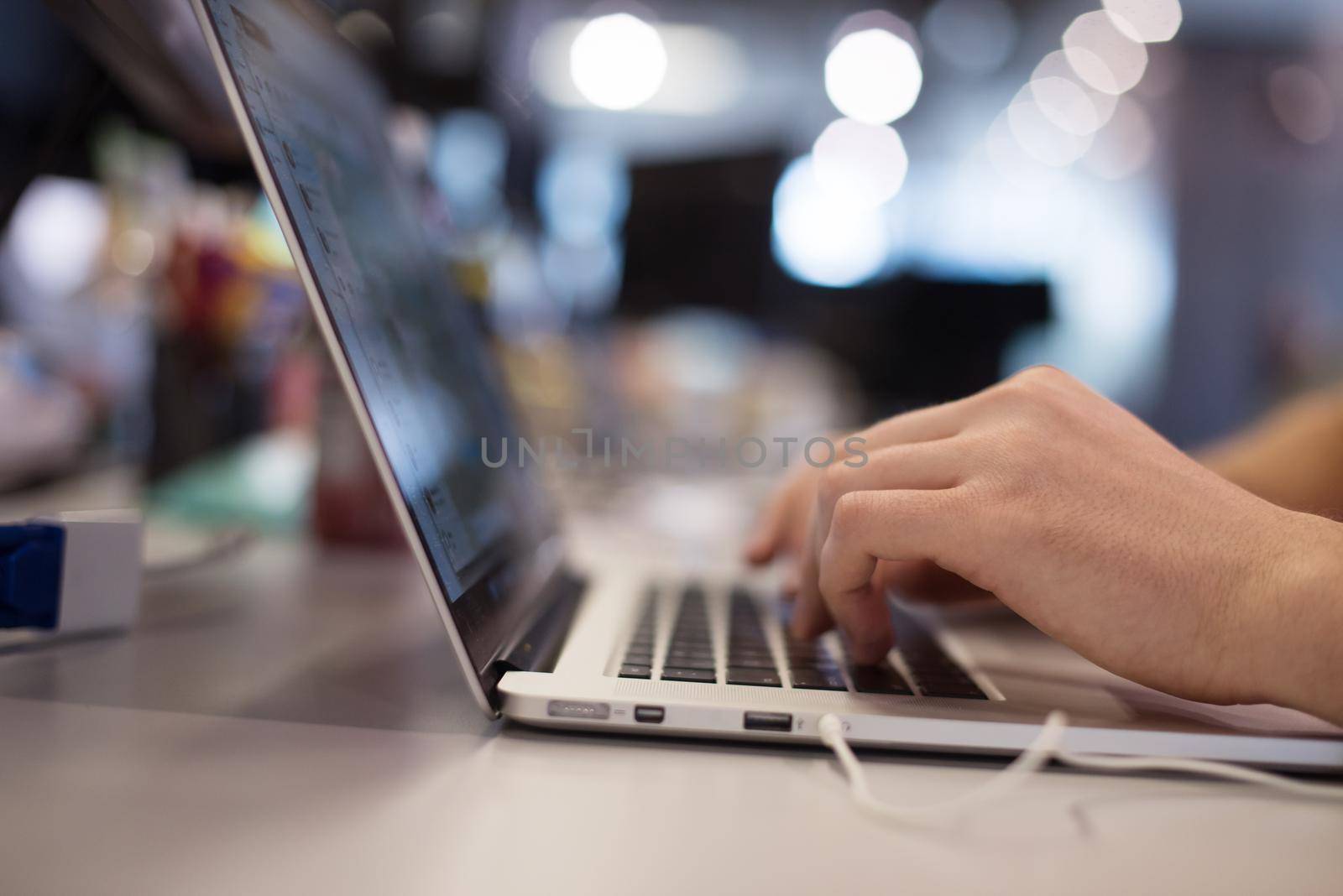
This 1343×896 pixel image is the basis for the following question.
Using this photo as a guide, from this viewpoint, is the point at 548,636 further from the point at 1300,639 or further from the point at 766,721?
the point at 1300,639

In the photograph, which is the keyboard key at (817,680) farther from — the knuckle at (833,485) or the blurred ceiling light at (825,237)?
the blurred ceiling light at (825,237)

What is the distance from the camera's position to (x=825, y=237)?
4641mm

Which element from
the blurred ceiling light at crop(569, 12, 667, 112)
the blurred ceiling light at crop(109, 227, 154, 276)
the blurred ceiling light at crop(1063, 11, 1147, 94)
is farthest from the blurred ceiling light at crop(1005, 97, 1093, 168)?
the blurred ceiling light at crop(109, 227, 154, 276)

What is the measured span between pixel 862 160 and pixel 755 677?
493 centimetres

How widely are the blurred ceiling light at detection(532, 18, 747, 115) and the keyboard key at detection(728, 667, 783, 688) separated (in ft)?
13.9

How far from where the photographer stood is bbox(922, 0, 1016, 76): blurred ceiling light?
13.2 ft

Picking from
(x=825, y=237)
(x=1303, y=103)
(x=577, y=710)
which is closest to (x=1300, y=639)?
(x=577, y=710)

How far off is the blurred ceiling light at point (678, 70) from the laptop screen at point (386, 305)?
390 centimetres

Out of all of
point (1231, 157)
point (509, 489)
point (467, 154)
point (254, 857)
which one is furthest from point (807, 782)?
point (1231, 157)

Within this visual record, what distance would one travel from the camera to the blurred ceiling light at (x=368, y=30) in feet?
2.71

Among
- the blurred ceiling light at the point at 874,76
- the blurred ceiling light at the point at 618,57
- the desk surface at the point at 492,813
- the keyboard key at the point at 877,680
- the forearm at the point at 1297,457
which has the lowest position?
the desk surface at the point at 492,813

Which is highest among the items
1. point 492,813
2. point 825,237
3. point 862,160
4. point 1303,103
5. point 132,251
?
point 1303,103

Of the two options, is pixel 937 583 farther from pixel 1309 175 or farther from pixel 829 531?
pixel 1309 175

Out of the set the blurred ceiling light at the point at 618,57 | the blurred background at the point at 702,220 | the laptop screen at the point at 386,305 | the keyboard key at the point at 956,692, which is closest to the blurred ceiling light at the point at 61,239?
the blurred background at the point at 702,220
